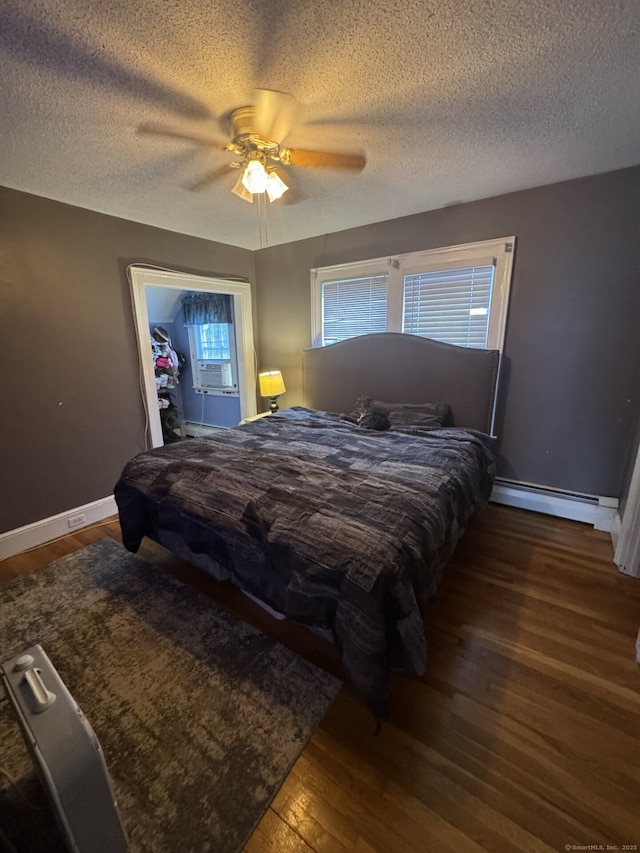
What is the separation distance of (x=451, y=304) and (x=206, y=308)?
3296 mm

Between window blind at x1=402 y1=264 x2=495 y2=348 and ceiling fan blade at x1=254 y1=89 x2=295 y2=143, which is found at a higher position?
ceiling fan blade at x1=254 y1=89 x2=295 y2=143

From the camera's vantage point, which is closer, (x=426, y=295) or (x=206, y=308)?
(x=426, y=295)

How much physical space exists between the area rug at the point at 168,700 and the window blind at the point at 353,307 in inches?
105

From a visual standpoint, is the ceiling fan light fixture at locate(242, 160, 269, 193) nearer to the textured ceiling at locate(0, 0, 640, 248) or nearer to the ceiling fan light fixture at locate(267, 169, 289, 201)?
the ceiling fan light fixture at locate(267, 169, 289, 201)

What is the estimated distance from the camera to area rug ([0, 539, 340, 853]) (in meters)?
1.07

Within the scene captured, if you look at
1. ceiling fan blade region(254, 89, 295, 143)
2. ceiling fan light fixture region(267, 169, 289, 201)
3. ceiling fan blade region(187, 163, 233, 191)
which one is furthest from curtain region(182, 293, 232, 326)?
ceiling fan blade region(254, 89, 295, 143)

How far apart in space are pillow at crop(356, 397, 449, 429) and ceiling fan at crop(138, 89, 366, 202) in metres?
1.72

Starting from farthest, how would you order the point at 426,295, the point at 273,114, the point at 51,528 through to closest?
the point at 426,295 < the point at 51,528 < the point at 273,114

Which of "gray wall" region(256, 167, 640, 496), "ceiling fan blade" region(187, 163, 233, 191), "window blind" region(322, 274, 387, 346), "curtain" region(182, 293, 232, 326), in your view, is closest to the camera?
"ceiling fan blade" region(187, 163, 233, 191)

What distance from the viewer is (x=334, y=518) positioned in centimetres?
144

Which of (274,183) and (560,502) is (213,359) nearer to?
(274,183)

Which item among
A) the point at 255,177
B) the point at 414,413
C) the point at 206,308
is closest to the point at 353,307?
the point at 414,413

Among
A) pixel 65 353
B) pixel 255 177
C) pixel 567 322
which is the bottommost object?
A: pixel 65 353

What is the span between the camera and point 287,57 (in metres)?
1.27
